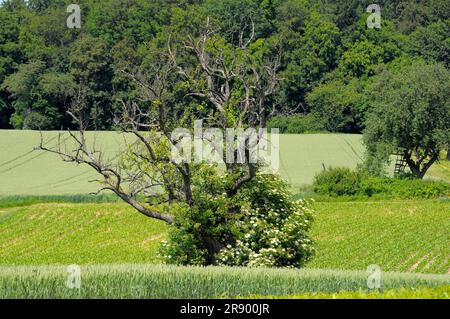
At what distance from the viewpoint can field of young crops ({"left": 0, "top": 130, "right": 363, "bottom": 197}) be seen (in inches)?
2479

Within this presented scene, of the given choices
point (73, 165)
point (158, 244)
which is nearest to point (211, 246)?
point (158, 244)

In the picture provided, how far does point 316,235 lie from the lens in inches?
1748

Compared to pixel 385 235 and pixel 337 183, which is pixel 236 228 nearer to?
pixel 385 235

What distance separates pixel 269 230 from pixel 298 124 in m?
77.0

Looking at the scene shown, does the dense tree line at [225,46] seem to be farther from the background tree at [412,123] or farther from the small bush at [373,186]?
the small bush at [373,186]

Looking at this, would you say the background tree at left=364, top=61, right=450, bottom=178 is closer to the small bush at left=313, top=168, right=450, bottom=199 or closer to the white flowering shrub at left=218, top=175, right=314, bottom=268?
the small bush at left=313, top=168, right=450, bottom=199

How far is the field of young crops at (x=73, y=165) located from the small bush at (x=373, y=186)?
3999mm

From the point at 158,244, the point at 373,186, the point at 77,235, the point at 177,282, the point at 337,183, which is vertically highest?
the point at 177,282

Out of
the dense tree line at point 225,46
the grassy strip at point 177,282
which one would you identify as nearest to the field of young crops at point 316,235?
the grassy strip at point 177,282

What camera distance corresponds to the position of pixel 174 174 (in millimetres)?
27500

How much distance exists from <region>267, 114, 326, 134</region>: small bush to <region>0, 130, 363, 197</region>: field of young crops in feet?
38.0

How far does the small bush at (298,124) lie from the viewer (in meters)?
102

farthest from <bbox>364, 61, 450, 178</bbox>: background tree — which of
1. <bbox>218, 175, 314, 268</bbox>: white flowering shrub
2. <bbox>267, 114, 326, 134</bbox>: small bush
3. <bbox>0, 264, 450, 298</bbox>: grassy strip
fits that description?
<bbox>0, 264, 450, 298</bbox>: grassy strip
